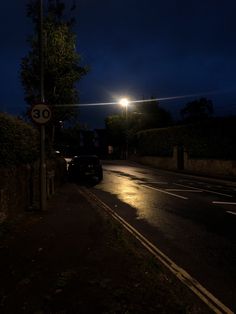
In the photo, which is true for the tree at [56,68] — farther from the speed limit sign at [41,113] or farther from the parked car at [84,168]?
the speed limit sign at [41,113]

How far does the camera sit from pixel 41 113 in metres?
11.6

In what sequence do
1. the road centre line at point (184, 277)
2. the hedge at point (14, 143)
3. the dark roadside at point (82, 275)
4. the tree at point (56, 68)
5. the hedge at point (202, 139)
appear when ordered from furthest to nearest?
the hedge at point (202, 139)
the tree at point (56, 68)
the hedge at point (14, 143)
the road centre line at point (184, 277)
the dark roadside at point (82, 275)

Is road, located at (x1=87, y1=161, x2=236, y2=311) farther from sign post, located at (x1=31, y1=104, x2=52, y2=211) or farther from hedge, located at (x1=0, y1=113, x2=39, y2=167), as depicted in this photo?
hedge, located at (x1=0, y1=113, x2=39, y2=167)

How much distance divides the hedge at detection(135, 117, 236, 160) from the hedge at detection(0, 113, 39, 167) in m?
20.5

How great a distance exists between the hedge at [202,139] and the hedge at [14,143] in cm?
2049

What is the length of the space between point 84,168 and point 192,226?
13.9 meters

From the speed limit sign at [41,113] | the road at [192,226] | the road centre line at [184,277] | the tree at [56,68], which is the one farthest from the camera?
the tree at [56,68]

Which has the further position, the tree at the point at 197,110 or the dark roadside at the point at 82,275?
the tree at the point at 197,110

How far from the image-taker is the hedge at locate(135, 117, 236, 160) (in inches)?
1224

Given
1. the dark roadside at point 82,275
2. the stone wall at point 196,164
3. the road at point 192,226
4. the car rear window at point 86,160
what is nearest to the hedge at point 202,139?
the stone wall at point 196,164

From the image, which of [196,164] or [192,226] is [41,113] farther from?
[196,164]

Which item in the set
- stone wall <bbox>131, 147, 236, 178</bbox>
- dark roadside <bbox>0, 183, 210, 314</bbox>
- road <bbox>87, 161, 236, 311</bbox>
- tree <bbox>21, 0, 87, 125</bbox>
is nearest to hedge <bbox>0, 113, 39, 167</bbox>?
dark roadside <bbox>0, 183, 210, 314</bbox>

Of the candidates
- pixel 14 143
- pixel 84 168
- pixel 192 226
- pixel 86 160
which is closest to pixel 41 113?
pixel 14 143

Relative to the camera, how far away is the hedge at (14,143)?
10.2 meters
